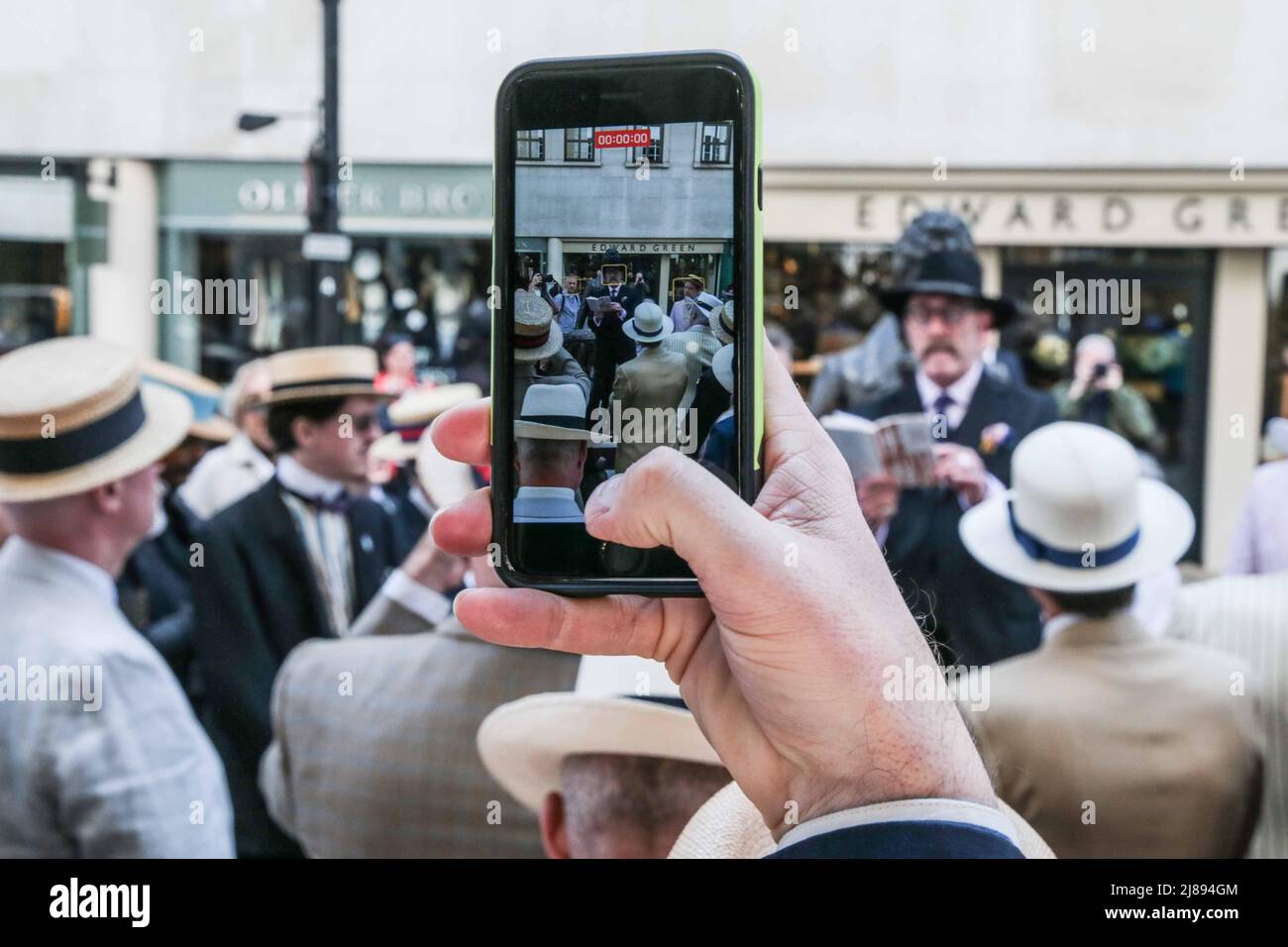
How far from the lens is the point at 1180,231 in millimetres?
6801

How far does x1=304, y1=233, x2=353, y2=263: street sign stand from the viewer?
21.9ft

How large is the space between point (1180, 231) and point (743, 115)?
6479 millimetres

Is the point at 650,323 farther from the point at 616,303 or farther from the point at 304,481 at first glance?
the point at 304,481

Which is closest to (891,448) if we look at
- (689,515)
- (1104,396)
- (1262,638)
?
(1262,638)

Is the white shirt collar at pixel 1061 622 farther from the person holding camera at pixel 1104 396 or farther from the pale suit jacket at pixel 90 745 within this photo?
the person holding camera at pixel 1104 396

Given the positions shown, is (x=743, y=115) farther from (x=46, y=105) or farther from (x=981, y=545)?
(x=46, y=105)

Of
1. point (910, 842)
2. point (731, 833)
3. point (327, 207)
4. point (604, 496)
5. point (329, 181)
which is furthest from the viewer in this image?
point (327, 207)

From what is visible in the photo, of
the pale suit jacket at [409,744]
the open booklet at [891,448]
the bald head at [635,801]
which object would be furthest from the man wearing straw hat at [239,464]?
Answer: the bald head at [635,801]

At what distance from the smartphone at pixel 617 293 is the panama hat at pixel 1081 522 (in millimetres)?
1632

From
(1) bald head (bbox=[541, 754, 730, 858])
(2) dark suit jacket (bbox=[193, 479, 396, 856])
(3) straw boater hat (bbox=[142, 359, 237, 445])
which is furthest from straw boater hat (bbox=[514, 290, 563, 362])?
(3) straw boater hat (bbox=[142, 359, 237, 445])

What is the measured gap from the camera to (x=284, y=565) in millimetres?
3486

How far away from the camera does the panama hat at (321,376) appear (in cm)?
391

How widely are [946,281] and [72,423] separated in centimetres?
207
